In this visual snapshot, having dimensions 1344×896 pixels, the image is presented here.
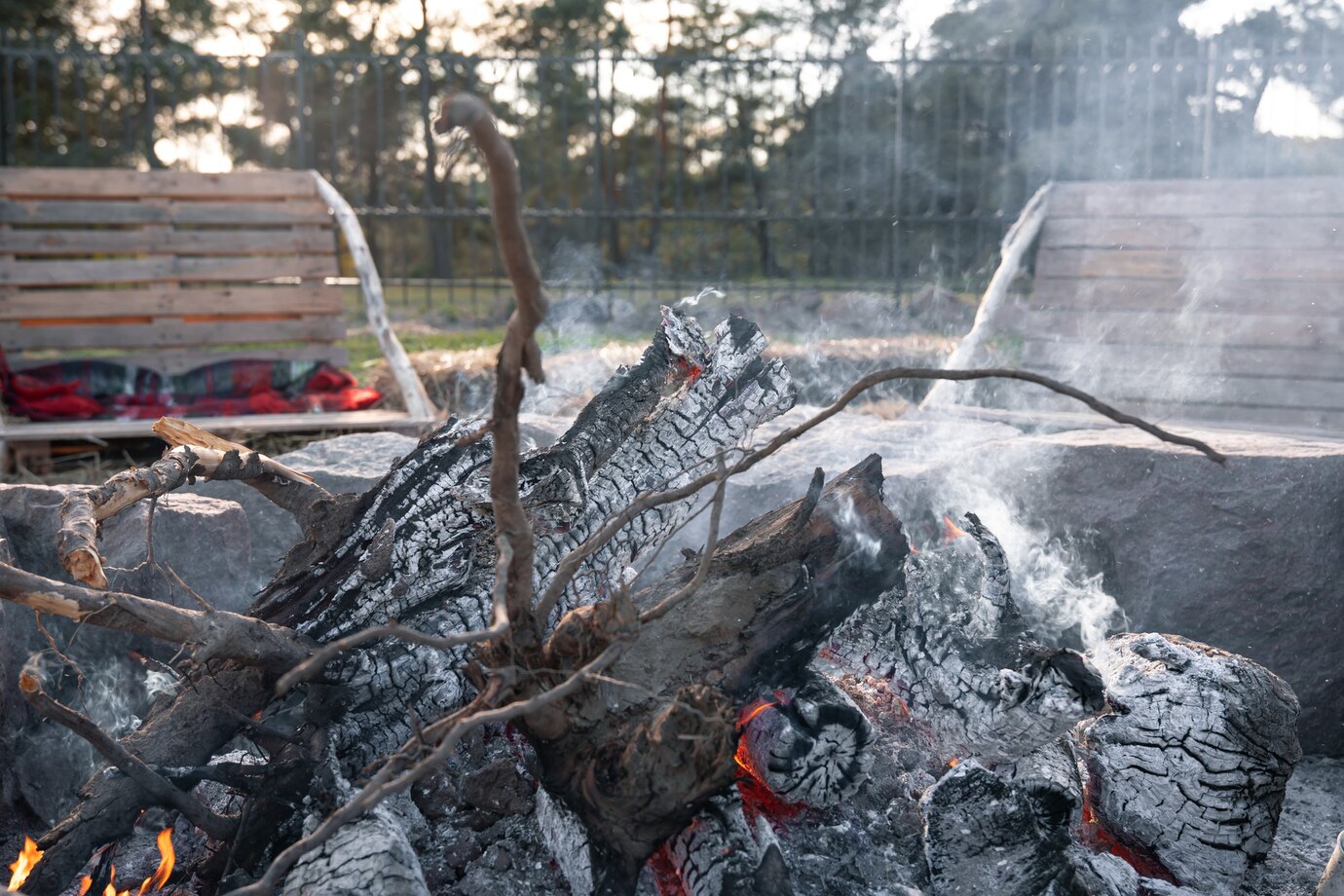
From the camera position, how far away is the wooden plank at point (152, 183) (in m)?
5.75

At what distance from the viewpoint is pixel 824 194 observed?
13047 mm

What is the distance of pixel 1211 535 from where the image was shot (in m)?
2.64

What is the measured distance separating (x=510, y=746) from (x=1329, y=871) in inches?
60.2

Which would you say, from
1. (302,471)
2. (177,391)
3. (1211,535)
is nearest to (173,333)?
(177,391)

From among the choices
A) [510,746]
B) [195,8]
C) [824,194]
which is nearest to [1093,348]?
[510,746]

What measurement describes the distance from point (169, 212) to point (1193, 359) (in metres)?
5.60

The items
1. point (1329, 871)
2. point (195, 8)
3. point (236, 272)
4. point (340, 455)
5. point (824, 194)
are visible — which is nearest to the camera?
point (1329, 871)

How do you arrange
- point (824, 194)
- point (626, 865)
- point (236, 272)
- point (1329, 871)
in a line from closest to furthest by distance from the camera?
point (626, 865) < point (1329, 871) < point (236, 272) < point (824, 194)

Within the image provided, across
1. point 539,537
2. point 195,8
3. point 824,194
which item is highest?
point 195,8

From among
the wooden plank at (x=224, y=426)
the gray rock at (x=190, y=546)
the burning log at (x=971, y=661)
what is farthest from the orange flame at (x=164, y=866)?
the wooden plank at (x=224, y=426)

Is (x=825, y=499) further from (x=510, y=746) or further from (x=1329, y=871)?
(x=1329, y=871)

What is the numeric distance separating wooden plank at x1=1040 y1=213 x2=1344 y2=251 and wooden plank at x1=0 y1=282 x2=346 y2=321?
4.08 meters

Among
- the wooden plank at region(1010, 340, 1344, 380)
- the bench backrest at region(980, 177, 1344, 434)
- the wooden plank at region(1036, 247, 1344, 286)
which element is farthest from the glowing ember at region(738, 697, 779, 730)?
the wooden plank at region(1036, 247, 1344, 286)

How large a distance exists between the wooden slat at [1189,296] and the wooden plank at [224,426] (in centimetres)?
337
